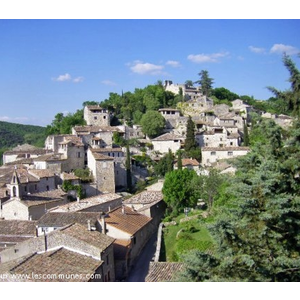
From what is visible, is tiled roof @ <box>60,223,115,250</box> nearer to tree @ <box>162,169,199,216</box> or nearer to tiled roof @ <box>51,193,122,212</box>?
tiled roof @ <box>51,193,122,212</box>

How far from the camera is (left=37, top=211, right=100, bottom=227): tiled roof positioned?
1897cm

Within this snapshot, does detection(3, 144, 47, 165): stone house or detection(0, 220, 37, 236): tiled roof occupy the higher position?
detection(3, 144, 47, 165): stone house

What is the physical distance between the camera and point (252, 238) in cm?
771

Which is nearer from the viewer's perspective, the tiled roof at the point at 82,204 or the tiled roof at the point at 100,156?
the tiled roof at the point at 82,204

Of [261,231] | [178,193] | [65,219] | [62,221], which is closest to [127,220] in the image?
[65,219]

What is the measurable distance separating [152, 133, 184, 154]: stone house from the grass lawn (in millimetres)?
17368

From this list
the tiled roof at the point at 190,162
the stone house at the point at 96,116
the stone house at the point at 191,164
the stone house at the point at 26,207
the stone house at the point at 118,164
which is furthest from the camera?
the stone house at the point at 96,116

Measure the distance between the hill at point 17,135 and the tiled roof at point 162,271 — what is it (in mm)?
57009

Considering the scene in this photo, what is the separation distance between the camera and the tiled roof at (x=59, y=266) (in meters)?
10.9

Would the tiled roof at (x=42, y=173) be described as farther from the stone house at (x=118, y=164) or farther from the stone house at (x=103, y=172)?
the stone house at (x=118, y=164)

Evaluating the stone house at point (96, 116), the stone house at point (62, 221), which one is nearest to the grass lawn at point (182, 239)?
the stone house at point (62, 221)

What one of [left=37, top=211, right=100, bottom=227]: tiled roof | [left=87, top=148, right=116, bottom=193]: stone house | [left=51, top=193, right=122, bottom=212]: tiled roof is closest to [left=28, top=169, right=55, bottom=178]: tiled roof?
[left=87, top=148, right=116, bottom=193]: stone house

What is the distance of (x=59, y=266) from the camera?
1195 centimetres

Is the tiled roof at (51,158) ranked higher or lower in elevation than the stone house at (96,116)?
lower
